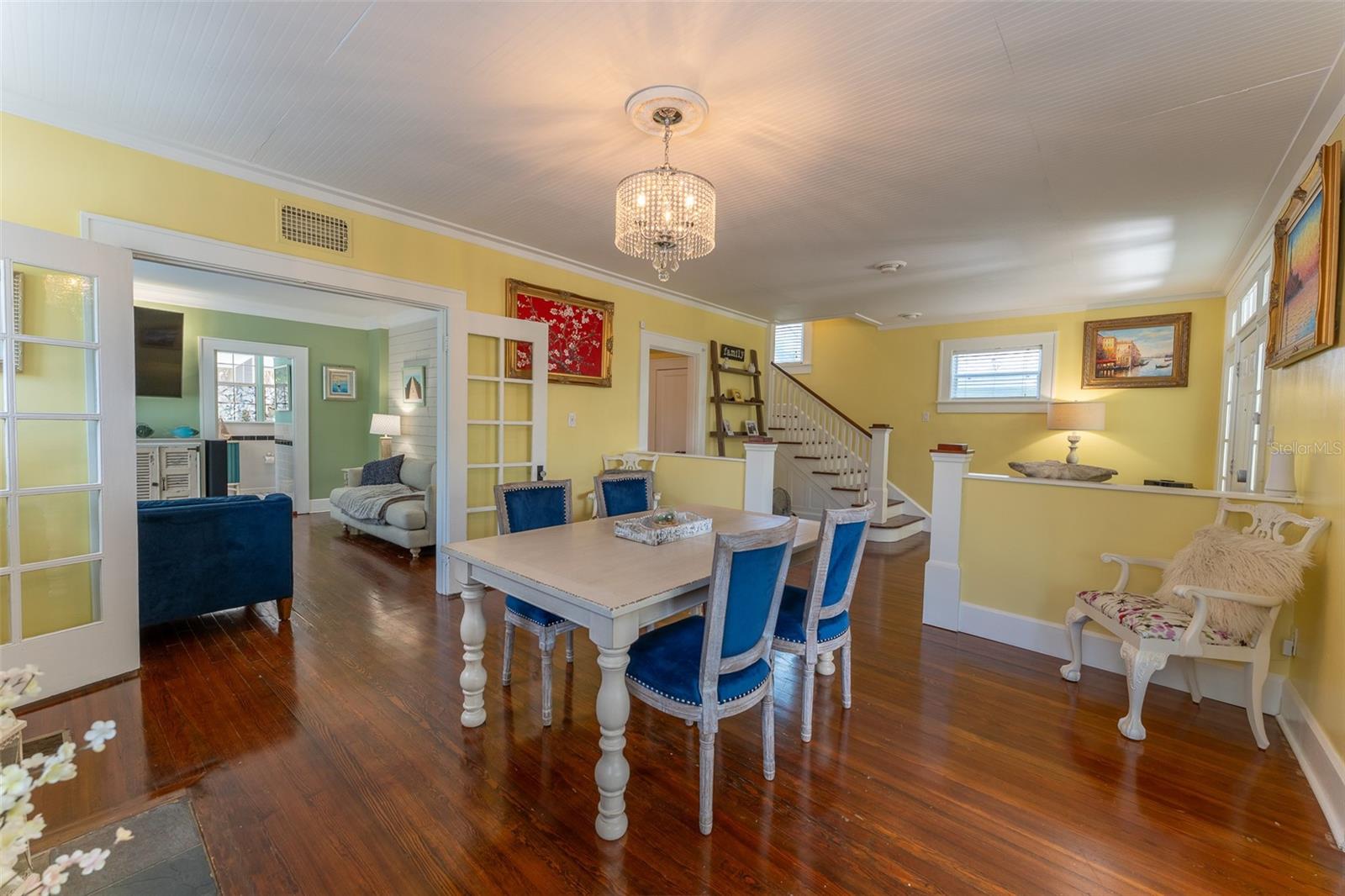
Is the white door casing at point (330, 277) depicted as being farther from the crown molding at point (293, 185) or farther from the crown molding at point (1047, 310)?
the crown molding at point (1047, 310)

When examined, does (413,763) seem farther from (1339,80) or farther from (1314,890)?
(1339,80)

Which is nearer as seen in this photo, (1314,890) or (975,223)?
(1314,890)

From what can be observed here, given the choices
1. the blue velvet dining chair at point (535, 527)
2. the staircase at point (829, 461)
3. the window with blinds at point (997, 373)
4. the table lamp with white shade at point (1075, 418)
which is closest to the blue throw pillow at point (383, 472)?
the blue velvet dining chair at point (535, 527)

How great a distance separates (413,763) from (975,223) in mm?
4090

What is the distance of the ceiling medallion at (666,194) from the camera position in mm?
2207

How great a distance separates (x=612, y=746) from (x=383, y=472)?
523cm

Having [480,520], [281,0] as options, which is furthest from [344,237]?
[480,520]

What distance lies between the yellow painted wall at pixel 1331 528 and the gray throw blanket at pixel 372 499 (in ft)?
18.4

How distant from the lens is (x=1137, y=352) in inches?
211

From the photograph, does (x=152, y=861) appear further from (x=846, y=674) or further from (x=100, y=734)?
(x=846, y=674)

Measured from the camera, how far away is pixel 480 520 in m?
4.06

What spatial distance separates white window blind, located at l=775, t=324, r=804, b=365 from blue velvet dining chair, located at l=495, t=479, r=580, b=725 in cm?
560

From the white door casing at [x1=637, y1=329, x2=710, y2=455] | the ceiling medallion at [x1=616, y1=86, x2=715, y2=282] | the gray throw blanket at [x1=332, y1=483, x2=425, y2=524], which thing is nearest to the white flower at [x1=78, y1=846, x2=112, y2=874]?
the ceiling medallion at [x1=616, y1=86, x2=715, y2=282]

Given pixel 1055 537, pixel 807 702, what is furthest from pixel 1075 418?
pixel 807 702
